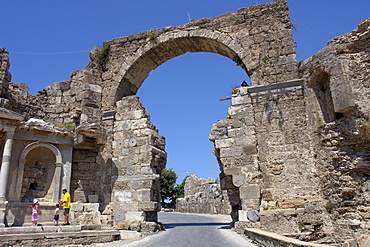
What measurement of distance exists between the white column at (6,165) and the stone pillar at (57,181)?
1208 millimetres

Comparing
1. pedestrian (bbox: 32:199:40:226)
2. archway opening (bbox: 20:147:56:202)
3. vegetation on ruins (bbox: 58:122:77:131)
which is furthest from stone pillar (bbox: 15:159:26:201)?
vegetation on ruins (bbox: 58:122:77:131)

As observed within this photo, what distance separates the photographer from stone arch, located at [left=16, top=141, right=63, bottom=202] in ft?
26.5

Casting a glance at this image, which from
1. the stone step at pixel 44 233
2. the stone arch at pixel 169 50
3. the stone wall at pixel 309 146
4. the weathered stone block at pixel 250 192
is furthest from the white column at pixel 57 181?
the weathered stone block at pixel 250 192

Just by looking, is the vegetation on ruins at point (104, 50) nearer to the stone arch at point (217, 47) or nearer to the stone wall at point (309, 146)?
the stone arch at point (217, 47)

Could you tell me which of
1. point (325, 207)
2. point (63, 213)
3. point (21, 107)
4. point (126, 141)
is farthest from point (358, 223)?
point (21, 107)

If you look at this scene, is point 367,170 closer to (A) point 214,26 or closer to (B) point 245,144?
(B) point 245,144

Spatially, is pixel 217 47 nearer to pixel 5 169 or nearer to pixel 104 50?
pixel 104 50

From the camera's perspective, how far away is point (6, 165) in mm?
7535

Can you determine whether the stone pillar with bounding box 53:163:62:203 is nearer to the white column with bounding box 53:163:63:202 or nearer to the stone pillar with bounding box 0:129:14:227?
the white column with bounding box 53:163:63:202

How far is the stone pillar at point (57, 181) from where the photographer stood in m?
8.47

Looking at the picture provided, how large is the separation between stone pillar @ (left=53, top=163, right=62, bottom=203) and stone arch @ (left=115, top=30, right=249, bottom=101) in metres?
2.89

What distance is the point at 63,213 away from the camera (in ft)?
27.2

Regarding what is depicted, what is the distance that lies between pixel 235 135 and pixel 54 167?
5.06 metres

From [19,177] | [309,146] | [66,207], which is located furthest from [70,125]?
[309,146]
